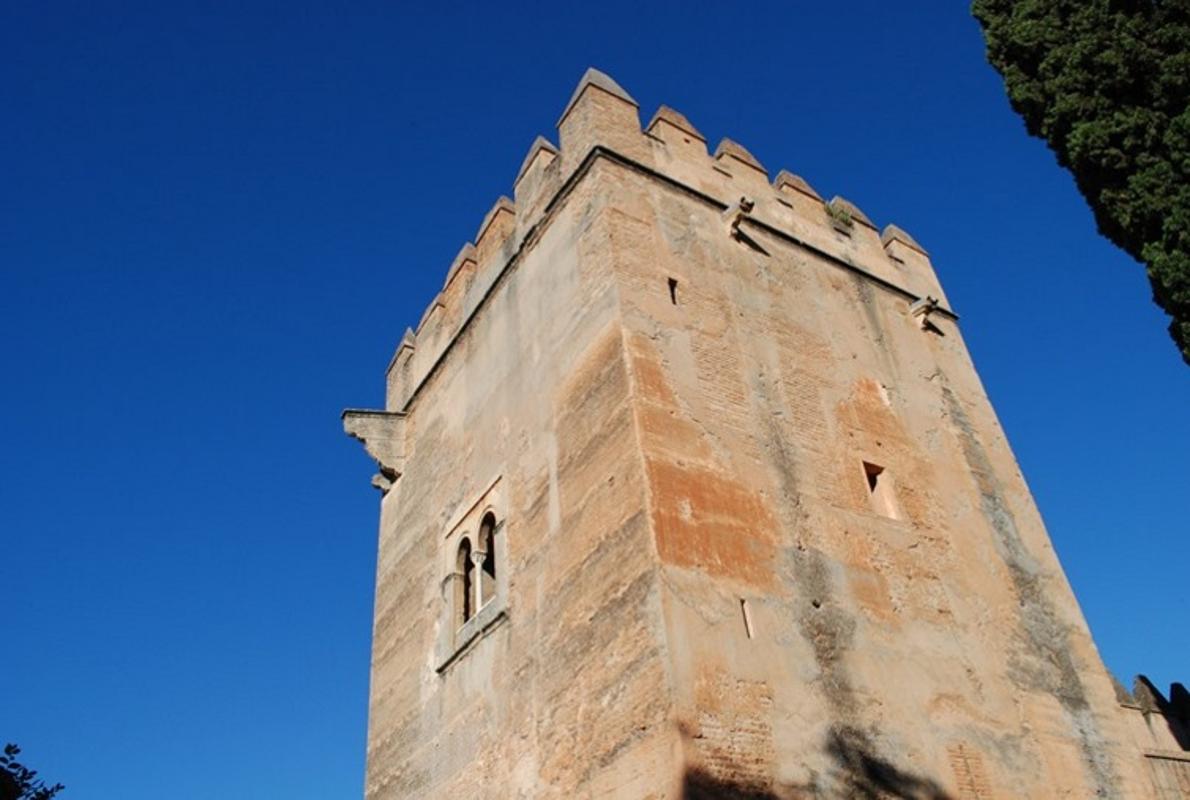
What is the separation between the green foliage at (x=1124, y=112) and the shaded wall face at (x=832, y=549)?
2.54 metres

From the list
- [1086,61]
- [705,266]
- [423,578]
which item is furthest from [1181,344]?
[423,578]

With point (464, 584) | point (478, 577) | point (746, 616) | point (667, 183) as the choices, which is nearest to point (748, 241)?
point (667, 183)

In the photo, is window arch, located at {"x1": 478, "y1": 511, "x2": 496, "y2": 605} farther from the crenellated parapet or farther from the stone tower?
the crenellated parapet

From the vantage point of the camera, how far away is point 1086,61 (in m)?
8.05

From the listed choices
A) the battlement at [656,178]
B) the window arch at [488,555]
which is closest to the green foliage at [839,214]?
the battlement at [656,178]

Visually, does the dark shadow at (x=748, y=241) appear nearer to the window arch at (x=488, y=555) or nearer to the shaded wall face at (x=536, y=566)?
the shaded wall face at (x=536, y=566)

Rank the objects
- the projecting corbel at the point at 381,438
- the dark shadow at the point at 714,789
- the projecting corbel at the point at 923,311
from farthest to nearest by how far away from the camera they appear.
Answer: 1. the projecting corbel at the point at 381,438
2. the projecting corbel at the point at 923,311
3. the dark shadow at the point at 714,789

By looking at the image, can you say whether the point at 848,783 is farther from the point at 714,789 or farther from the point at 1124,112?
the point at 1124,112

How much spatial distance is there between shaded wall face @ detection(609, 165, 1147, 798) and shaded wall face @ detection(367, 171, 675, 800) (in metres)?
0.30

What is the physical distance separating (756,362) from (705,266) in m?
1.07

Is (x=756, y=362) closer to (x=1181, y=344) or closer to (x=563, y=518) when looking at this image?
(x=563, y=518)

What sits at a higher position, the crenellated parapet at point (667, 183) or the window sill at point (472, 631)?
the crenellated parapet at point (667, 183)

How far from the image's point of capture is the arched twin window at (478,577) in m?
9.55

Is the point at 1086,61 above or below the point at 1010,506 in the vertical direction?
above
